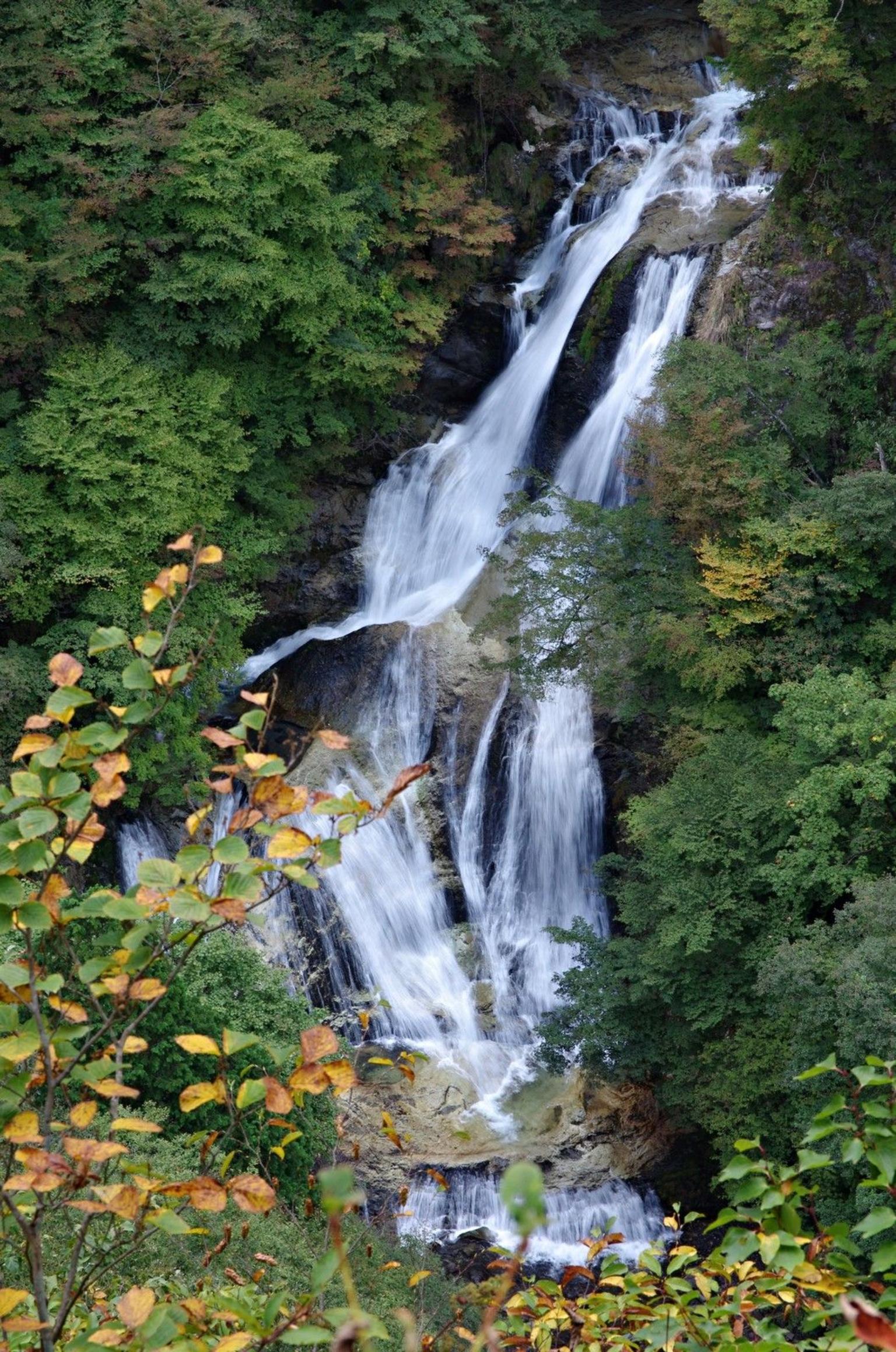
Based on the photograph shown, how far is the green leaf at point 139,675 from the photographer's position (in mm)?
2777

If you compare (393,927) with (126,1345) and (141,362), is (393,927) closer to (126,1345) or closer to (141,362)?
(141,362)

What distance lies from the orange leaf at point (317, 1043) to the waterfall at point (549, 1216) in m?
9.49

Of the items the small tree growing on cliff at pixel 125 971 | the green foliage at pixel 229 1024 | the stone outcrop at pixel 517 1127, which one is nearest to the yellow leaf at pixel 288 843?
the small tree growing on cliff at pixel 125 971

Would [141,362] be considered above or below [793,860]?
above

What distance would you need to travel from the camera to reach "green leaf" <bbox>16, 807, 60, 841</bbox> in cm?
264

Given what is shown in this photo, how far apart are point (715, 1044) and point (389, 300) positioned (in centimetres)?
1175

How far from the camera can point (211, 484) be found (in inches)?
607

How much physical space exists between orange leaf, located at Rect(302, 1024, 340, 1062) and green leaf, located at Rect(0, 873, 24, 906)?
735 millimetres

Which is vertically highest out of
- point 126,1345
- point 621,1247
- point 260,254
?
point 260,254

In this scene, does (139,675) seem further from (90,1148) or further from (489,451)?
(489,451)

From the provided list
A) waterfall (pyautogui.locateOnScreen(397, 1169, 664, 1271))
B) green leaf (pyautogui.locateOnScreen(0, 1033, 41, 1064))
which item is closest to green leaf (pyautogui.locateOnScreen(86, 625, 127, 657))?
green leaf (pyautogui.locateOnScreen(0, 1033, 41, 1064))

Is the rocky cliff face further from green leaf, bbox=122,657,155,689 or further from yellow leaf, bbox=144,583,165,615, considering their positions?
green leaf, bbox=122,657,155,689

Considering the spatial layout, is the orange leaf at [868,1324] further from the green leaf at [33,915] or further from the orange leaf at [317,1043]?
the green leaf at [33,915]

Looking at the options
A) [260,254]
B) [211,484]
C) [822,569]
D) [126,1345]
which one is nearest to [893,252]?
[822,569]
